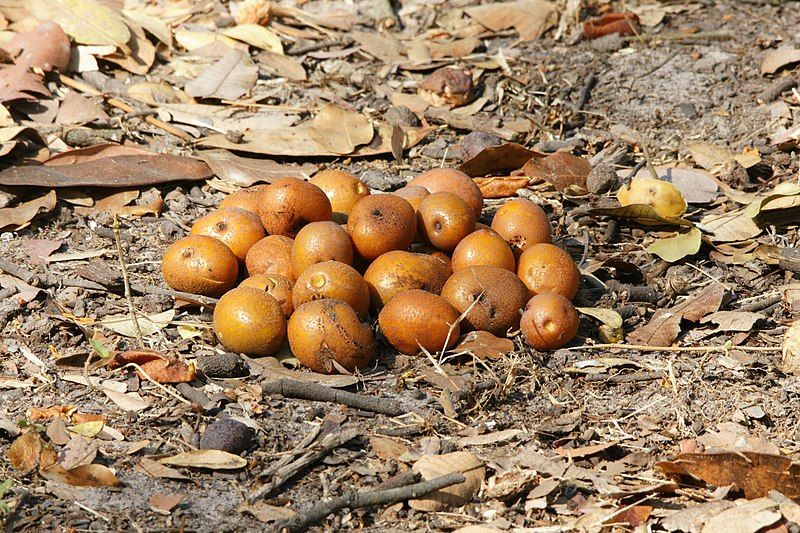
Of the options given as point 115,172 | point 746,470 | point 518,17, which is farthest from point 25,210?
point 518,17

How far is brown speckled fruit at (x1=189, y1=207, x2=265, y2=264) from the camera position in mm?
4578

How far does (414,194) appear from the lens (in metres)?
4.78

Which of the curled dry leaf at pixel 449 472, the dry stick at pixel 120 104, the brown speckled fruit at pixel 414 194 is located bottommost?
the dry stick at pixel 120 104

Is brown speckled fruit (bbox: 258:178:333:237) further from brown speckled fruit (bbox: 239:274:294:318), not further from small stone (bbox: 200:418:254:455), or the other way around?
small stone (bbox: 200:418:254:455)

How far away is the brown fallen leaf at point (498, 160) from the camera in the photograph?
18.7ft

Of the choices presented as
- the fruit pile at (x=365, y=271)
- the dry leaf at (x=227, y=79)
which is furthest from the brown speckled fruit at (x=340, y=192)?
the dry leaf at (x=227, y=79)

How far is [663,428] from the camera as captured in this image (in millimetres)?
3770

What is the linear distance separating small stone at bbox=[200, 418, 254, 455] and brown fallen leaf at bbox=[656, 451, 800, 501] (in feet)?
5.11

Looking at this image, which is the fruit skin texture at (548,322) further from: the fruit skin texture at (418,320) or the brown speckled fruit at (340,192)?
the brown speckled fruit at (340,192)

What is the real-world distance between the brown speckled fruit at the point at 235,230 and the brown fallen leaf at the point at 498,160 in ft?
5.35

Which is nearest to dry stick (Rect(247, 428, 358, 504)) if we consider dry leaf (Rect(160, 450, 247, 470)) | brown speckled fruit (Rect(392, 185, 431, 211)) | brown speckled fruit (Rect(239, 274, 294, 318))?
dry leaf (Rect(160, 450, 247, 470))

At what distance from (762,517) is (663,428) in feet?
2.06

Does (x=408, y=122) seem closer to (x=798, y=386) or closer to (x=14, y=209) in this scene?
(x=14, y=209)

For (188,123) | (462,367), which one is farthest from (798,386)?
(188,123)
